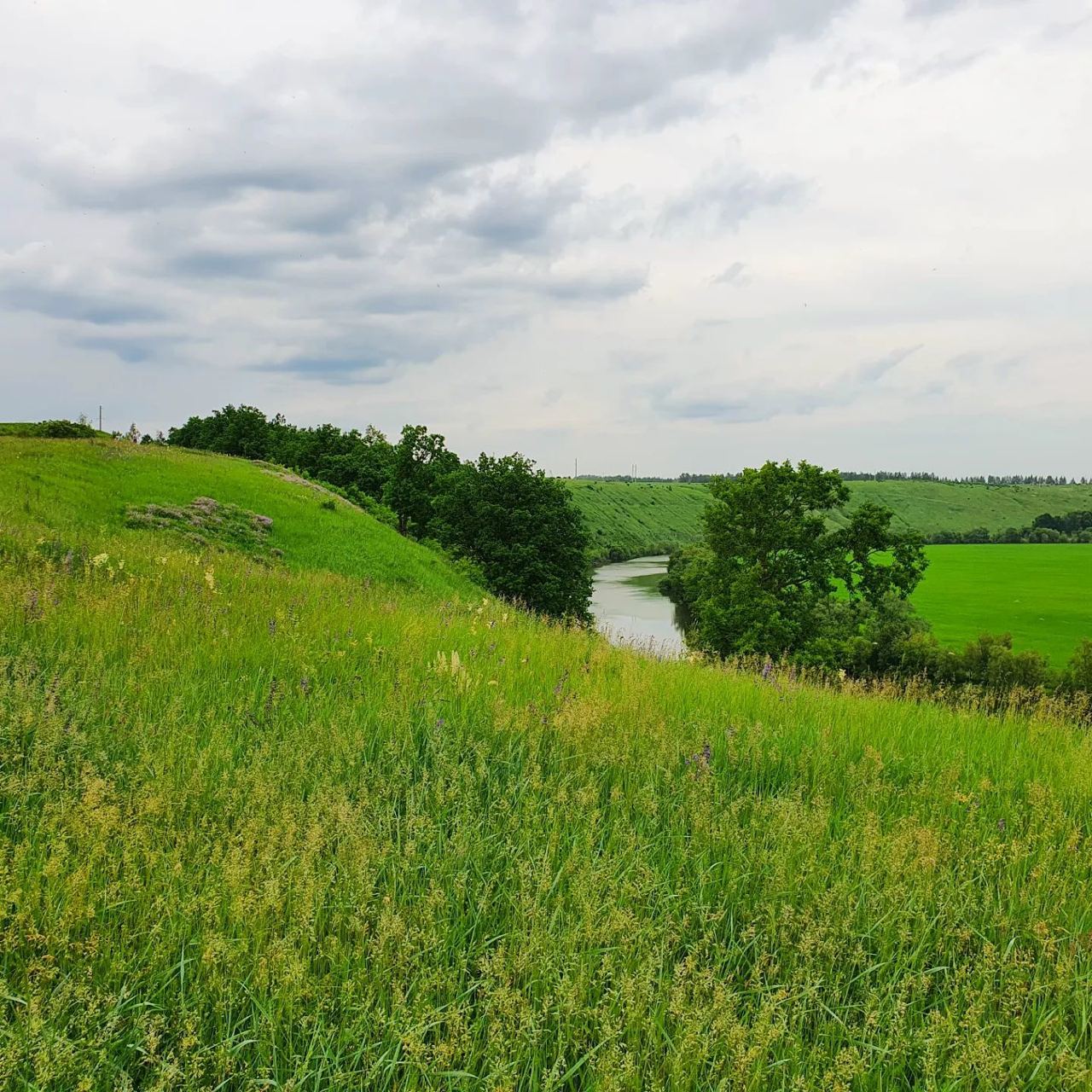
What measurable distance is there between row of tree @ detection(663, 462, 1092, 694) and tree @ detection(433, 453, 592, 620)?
8149mm

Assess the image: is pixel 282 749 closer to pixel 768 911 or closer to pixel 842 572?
pixel 768 911

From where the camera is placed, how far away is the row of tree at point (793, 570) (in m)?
32.9

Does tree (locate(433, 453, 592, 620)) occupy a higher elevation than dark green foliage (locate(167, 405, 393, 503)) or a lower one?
lower

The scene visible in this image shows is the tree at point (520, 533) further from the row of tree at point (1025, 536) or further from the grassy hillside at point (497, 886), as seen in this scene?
the row of tree at point (1025, 536)

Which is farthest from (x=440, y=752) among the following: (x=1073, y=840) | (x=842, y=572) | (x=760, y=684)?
(x=842, y=572)

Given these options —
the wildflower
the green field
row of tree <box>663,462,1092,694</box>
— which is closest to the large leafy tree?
row of tree <box>663,462,1092,694</box>

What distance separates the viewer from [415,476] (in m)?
57.5

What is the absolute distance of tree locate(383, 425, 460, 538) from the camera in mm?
57219

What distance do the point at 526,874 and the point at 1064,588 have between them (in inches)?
4580

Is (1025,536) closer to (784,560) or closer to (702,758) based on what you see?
(784,560)

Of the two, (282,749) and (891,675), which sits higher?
(282,749)

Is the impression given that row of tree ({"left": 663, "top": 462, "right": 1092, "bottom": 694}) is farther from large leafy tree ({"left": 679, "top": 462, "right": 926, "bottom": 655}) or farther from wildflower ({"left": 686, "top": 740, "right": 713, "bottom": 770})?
wildflower ({"left": 686, "top": 740, "right": 713, "bottom": 770})

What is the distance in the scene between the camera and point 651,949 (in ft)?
8.46

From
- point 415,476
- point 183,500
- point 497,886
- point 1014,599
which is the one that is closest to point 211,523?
point 183,500
